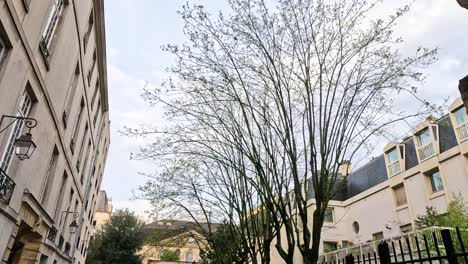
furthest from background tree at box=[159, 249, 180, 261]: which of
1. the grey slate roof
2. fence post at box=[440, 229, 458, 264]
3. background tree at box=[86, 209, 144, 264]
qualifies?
fence post at box=[440, 229, 458, 264]

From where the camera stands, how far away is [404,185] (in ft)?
71.1

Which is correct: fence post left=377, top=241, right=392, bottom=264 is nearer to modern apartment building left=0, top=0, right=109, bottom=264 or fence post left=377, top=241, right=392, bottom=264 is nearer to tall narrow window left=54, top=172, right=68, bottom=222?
modern apartment building left=0, top=0, right=109, bottom=264

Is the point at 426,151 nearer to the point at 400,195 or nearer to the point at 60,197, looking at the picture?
the point at 400,195

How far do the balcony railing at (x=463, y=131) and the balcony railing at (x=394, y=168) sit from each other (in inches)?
211

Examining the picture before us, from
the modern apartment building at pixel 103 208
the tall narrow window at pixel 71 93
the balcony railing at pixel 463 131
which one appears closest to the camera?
Result: the tall narrow window at pixel 71 93

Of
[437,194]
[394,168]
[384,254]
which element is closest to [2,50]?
[384,254]

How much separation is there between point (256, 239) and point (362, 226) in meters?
16.4

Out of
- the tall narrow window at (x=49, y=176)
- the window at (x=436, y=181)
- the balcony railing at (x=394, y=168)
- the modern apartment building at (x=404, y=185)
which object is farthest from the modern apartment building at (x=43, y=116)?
the balcony railing at (x=394, y=168)

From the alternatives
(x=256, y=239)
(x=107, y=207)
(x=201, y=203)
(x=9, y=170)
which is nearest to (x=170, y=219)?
(x=201, y=203)

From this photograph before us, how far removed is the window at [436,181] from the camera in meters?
19.2

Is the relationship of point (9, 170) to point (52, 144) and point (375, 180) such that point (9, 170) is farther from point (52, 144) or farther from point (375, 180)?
point (375, 180)

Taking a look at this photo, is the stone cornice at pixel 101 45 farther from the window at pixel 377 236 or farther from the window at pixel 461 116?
the window at pixel 377 236

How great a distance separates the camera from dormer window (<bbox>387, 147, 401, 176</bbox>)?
22916mm

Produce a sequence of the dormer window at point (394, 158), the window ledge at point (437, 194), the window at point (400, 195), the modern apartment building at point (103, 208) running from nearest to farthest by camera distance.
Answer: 1. the window ledge at point (437, 194)
2. the window at point (400, 195)
3. the dormer window at point (394, 158)
4. the modern apartment building at point (103, 208)
